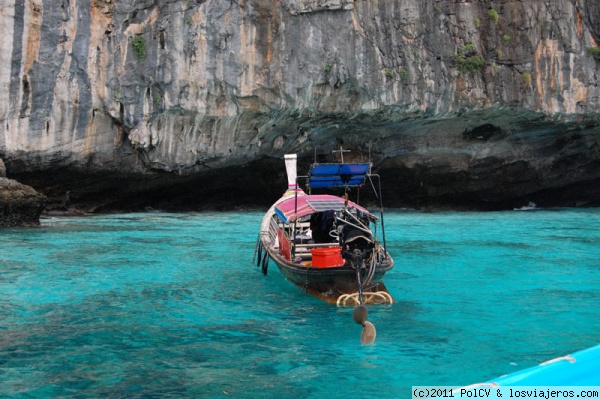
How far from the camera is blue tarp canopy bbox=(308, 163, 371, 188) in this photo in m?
9.56

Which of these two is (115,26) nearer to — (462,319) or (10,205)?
(10,205)

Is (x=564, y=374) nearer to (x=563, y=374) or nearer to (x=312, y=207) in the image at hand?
(x=563, y=374)

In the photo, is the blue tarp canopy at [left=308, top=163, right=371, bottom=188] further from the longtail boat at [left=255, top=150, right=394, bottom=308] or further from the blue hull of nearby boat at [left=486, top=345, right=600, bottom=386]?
the blue hull of nearby boat at [left=486, top=345, right=600, bottom=386]

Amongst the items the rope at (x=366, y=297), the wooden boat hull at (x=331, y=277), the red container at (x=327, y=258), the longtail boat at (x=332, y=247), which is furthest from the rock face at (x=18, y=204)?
the rope at (x=366, y=297)

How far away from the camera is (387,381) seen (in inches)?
223

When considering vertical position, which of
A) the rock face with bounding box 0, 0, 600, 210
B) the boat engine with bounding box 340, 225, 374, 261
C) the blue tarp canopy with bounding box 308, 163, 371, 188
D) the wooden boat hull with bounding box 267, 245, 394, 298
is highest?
the rock face with bounding box 0, 0, 600, 210

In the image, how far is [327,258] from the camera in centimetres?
845

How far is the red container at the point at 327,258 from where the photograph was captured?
8.45m

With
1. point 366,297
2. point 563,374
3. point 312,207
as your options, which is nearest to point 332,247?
point 366,297

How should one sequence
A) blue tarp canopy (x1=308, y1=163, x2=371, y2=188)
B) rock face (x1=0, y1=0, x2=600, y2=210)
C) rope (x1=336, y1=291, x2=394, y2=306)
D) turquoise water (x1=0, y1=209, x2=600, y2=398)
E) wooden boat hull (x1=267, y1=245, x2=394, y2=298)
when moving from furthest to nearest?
rock face (x1=0, y1=0, x2=600, y2=210)
blue tarp canopy (x1=308, y1=163, x2=371, y2=188)
wooden boat hull (x1=267, y1=245, x2=394, y2=298)
rope (x1=336, y1=291, x2=394, y2=306)
turquoise water (x1=0, y1=209, x2=600, y2=398)

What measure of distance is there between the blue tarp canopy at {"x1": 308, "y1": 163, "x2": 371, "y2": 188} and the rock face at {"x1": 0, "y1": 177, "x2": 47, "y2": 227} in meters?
9.21

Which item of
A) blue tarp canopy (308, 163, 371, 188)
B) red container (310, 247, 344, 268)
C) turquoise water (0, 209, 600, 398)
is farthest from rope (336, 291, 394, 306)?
blue tarp canopy (308, 163, 371, 188)

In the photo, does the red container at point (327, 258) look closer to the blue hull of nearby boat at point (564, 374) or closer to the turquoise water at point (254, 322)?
the turquoise water at point (254, 322)

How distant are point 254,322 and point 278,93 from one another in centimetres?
1226
